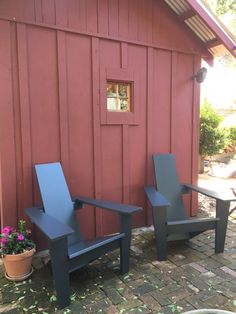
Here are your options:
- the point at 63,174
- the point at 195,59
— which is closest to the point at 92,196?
the point at 63,174

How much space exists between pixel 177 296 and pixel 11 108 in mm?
2362

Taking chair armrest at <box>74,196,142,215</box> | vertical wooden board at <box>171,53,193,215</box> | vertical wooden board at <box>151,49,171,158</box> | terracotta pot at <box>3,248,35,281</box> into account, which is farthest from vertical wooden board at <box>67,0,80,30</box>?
terracotta pot at <box>3,248,35,281</box>

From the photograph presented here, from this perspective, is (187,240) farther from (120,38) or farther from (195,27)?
(195,27)

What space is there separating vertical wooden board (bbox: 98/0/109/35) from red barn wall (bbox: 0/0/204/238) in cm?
1

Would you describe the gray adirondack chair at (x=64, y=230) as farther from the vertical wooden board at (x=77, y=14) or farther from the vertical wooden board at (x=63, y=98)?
the vertical wooden board at (x=77, y=14)

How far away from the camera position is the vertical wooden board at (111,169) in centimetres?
339

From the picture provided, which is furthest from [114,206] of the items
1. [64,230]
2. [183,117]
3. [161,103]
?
[183,117]

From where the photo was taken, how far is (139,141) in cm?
364

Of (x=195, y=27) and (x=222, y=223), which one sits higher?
(x=195, y=27)

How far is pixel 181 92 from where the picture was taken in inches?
154

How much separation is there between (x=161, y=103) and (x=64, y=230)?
2.36 metres

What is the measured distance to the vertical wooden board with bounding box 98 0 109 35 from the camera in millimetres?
3191

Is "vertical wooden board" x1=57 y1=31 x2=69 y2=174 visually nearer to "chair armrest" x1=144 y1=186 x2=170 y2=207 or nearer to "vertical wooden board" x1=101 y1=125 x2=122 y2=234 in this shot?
"vertical wooden board" x1=101 y1=125 x2=122 y2=234

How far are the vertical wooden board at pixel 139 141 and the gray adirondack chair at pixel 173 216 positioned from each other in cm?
23
